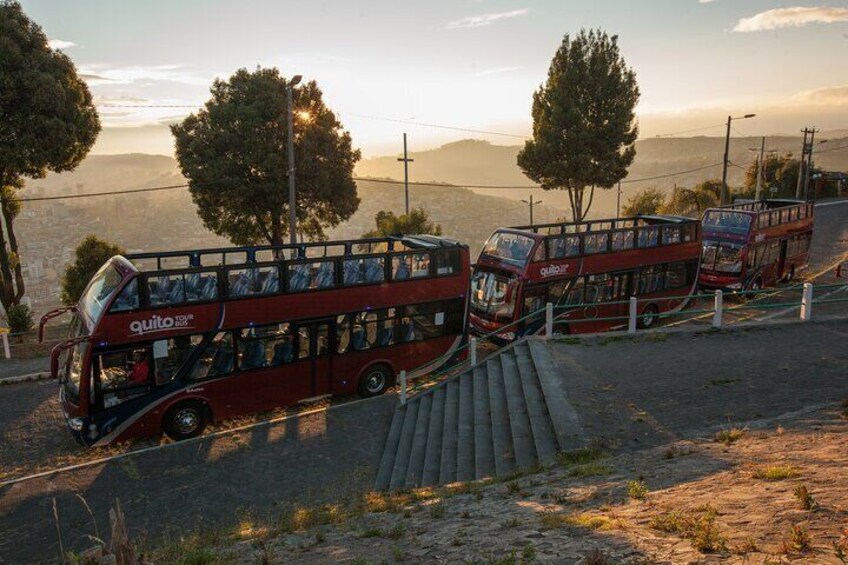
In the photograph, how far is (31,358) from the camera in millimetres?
18531

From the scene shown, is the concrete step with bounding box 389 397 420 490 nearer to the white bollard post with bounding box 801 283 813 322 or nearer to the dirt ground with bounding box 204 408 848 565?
the dirt ground with bounding box 204 408 848 565

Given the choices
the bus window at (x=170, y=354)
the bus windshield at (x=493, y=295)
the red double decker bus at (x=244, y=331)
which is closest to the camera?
the red double decker bus at (x=244, y=331)

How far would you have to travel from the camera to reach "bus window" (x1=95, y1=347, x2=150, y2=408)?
38.2 ft

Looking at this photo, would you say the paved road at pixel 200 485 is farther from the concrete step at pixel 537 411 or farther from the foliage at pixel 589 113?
the foliage at pixel 589 113

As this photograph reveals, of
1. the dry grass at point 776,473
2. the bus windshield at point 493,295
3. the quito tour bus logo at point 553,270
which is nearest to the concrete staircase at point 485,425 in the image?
the dry grass at point 776,473

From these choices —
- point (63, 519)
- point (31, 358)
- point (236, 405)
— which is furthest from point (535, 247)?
point (31, 358)

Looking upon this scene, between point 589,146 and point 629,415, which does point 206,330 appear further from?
point 589,146

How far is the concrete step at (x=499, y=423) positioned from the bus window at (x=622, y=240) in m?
8.30

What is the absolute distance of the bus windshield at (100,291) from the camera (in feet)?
38.6

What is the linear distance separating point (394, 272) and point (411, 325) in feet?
5.83

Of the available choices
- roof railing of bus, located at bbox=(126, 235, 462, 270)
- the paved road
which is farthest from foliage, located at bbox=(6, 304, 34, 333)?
the paved road

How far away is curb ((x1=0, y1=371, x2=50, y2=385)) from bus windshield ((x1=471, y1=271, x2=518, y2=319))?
14148 millimetres

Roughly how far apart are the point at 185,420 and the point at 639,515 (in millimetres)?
10684

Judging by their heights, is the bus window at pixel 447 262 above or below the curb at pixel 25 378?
above
